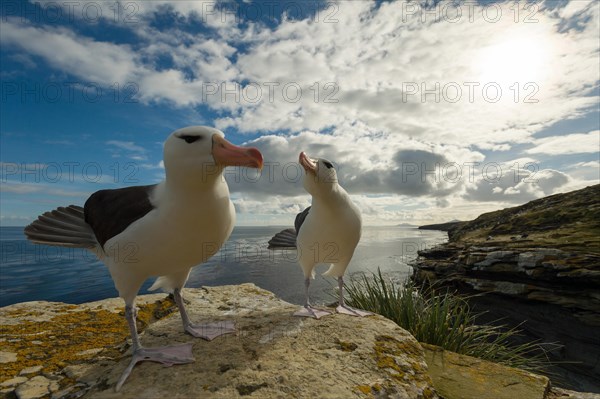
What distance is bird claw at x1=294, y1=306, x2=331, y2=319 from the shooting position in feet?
14.6

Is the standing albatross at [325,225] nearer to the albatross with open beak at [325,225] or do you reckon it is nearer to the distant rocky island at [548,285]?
the albatross with open beak at [325,225]

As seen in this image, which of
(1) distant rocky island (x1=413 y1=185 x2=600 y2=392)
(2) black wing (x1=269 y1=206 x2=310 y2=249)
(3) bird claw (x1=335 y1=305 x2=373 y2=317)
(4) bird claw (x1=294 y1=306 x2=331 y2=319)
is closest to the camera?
(4) bird claw (x1=294 y1=306 x2=331 y2=319)

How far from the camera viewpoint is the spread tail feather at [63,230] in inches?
150

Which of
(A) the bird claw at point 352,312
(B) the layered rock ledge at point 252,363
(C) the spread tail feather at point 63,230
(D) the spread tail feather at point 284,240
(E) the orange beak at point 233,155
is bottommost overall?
(A) the bird claw at point 352,312

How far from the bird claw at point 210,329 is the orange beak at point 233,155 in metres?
2.19

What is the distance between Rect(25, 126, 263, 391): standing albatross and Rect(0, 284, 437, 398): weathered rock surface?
0.27 metres

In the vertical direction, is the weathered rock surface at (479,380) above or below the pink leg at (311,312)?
below

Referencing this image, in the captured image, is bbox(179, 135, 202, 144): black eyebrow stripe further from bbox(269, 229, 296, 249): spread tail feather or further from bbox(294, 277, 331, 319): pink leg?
bbox(269, 229, 296, 249): spread tail feather

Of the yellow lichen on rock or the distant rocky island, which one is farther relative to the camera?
the distant rocky island

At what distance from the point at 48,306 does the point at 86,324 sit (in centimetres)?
140

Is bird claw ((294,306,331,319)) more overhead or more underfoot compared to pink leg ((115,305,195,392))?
more underfoot

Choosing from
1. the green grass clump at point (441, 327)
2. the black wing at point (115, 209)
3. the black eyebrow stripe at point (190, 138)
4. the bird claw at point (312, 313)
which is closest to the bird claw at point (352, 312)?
the bird claw at point (312, 313)

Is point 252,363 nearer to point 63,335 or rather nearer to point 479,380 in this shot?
point 479,380

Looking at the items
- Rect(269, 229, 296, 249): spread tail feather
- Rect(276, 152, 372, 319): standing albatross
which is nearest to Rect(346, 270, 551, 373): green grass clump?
Rect(276, 152, 372, 319): standing albatross
